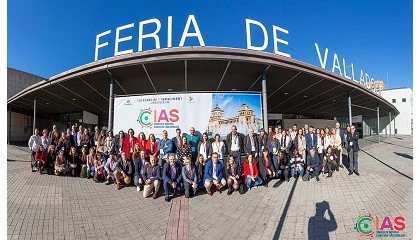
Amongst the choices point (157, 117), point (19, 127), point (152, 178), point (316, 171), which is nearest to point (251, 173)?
point (316, 171)

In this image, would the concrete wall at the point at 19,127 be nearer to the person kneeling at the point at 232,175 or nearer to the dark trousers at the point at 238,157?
the dark trousers at the point at 238,157

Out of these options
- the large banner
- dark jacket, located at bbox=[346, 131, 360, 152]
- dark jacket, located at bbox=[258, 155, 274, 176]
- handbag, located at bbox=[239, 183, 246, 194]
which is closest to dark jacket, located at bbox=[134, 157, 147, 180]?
the large banner

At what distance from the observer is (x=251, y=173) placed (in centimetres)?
691

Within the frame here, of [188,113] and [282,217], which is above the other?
[188,113]

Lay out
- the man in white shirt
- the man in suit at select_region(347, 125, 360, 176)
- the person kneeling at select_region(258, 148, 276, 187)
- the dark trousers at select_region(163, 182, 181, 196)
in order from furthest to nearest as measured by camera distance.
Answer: the man in white shirt, the man in suit at select_region(347, 125, 360, 176), the person kneeling at select_region(258, 148, 276, 187), the dark trousers at select_region(163, 182, 181, 196)

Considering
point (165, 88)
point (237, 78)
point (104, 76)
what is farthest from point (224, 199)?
point (165, 88)

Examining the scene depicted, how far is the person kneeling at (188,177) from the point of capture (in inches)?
250

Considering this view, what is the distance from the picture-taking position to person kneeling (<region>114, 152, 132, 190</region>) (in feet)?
22.5

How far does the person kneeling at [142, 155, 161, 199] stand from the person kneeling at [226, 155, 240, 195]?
1.94 meters

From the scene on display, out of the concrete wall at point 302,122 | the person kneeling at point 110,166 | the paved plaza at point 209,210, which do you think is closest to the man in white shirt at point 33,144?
the paved plaza at point 209,210

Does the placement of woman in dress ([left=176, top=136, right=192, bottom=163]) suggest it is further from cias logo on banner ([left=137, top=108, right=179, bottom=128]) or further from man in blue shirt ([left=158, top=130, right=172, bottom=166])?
cias logo on banner ([left=137, top=108, right=179, bottom=128])

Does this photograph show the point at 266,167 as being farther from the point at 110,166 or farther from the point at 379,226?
the point at 110,166

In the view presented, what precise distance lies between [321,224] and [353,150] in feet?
13.9

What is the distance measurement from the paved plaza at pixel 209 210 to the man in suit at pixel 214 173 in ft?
1.00
